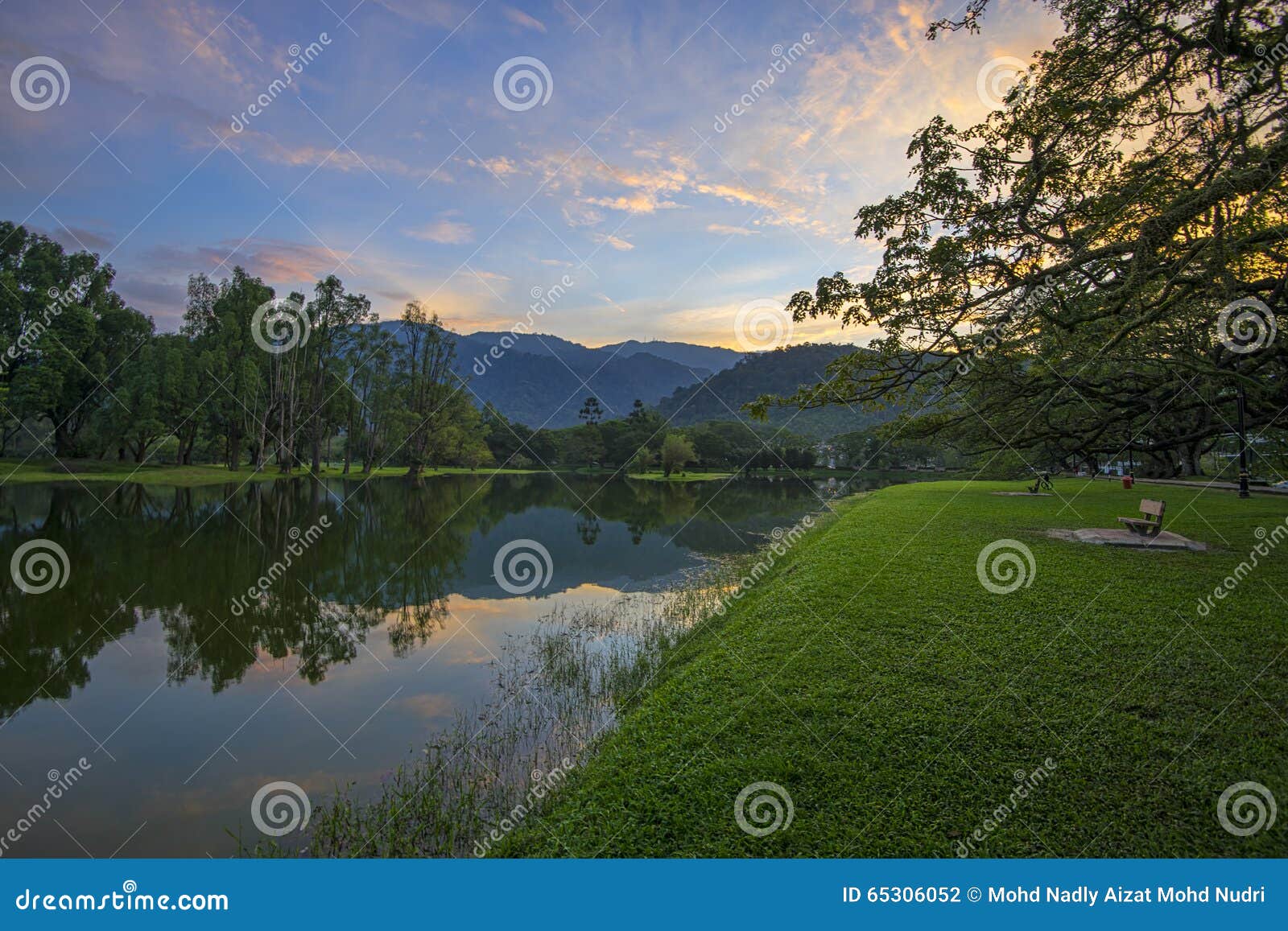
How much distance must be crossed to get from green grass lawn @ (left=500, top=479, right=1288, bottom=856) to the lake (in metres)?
3.38

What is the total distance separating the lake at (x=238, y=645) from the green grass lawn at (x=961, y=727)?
11.1 feet

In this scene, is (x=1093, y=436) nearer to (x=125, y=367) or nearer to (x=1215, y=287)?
(x=1215, y=287)

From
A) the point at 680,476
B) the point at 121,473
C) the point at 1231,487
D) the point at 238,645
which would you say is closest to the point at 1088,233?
the point at 238,645

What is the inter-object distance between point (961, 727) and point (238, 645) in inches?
438

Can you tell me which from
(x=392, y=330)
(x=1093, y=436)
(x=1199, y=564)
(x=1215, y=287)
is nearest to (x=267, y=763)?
(x=1215, y=287)

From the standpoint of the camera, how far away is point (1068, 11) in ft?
23.1

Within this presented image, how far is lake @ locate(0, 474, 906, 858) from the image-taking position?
5719mm

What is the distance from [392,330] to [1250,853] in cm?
6705

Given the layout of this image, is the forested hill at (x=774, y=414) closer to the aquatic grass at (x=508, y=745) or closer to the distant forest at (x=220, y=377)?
the distant forest at (x=220, y=377)

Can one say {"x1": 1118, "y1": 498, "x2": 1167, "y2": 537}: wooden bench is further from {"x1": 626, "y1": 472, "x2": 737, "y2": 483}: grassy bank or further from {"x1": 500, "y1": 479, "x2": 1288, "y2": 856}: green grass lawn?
→ {"x1": 626, "y1": 472, "x2": 737, "y2": 483}: grassy bank

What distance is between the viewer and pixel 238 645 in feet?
31.8

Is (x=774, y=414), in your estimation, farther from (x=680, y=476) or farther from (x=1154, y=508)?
(x=1154, y=508)

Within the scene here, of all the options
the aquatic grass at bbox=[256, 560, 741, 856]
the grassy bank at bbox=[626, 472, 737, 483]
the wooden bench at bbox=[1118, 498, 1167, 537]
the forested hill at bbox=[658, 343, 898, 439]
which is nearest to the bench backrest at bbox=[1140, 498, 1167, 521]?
the wooden bench at bbox=[1118, 498, 1167, 537]

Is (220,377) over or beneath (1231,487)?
beneath
